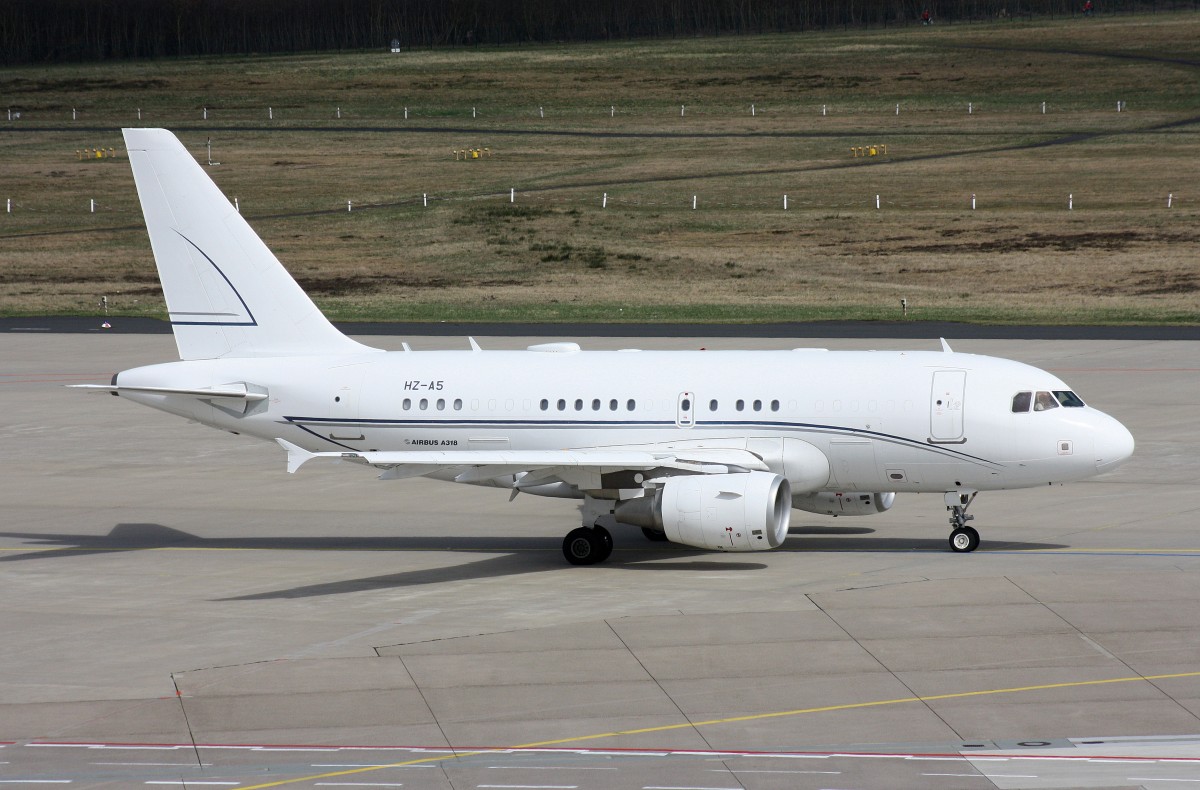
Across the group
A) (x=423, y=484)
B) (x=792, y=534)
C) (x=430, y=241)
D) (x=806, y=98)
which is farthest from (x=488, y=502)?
(x=806, y=98)

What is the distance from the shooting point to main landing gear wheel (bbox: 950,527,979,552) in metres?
31.8

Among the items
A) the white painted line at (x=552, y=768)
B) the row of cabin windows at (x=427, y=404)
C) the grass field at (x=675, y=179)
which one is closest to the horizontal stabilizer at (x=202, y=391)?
the row of cabin windows at (x=427, y=404)

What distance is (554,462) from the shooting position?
30.2 meters

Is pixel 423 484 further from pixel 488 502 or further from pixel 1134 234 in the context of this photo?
pixel 1134 234

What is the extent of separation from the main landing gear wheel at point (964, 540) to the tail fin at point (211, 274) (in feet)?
45.4

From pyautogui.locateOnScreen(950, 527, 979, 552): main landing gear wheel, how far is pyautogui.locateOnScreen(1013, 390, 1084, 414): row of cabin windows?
2706 millimetres

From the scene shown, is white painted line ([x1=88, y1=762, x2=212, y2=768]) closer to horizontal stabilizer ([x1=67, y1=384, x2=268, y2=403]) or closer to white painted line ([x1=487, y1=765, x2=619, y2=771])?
white painted line ([x1=487, y1=765, x2=619, y2=771])

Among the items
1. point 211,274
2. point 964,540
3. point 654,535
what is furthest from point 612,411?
point 211,274

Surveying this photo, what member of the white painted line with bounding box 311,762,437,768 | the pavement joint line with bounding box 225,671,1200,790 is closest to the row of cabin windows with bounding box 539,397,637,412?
Result: the pavement joint line with bounding box 225,671,1200,790

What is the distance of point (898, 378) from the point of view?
3186cm

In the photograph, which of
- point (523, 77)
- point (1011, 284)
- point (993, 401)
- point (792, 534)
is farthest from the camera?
point (523, 77)

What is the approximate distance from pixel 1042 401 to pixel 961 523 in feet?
10.1

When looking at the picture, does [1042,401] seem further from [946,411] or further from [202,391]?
[202,391]

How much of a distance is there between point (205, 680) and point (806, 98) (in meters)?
143
